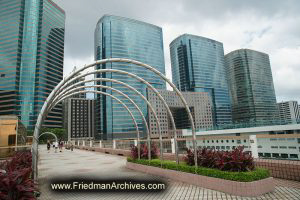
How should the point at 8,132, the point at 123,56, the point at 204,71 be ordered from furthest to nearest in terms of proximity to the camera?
the point at 204,71 < the point at 123,56 < the point at 8,132

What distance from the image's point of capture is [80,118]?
159875mm

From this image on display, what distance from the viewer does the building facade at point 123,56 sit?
364 ft

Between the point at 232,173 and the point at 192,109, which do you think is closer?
the point at 232,173

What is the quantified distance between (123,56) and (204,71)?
256 ft

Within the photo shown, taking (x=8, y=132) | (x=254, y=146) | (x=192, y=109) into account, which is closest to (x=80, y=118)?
(x=192, y=109)

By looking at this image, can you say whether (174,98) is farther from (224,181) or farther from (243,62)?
(224,181)

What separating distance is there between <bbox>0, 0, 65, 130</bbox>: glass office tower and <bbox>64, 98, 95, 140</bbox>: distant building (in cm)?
3527

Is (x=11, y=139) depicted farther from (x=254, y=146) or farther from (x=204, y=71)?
(x=204, y=71)

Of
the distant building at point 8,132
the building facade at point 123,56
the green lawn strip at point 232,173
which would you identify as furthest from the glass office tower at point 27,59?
the green lawn strip at point 232,173

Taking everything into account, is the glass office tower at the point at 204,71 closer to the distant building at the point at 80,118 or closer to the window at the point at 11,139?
the distant building at the point at 80,118

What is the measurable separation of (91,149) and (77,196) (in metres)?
25.1

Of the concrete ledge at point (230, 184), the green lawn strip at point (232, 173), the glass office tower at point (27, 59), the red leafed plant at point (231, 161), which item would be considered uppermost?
the glass office tower at point (27, 59)

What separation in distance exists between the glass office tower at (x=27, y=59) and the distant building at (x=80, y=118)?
35.3m

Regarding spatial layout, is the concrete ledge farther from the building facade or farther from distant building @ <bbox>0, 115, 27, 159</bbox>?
the building facade
